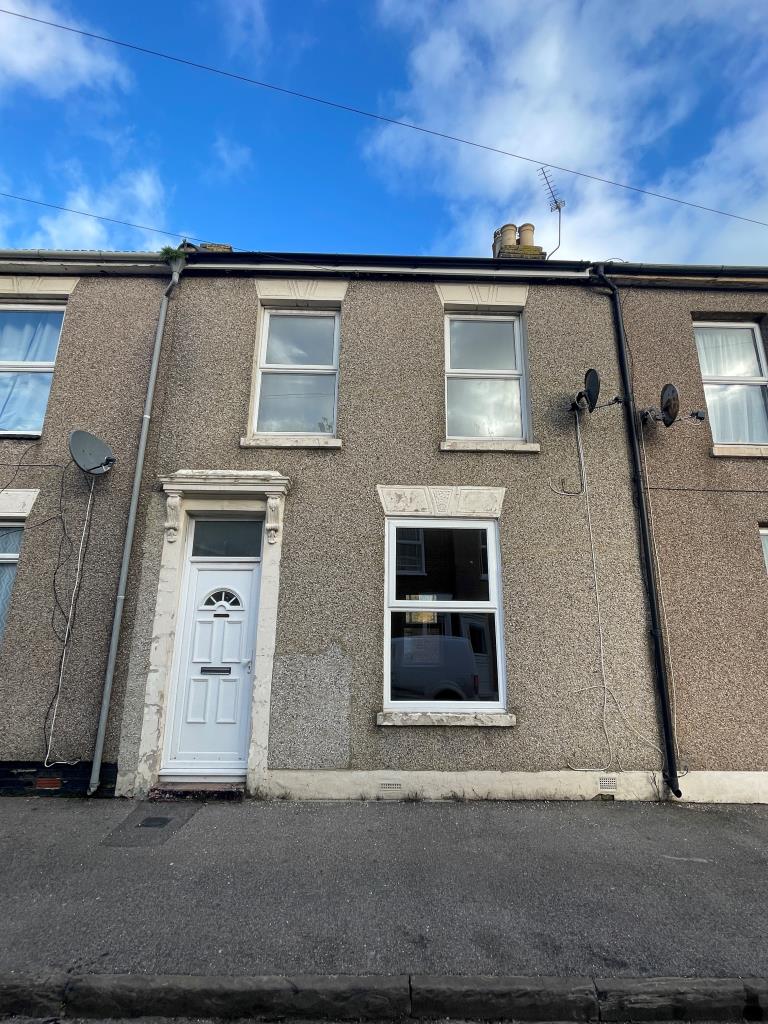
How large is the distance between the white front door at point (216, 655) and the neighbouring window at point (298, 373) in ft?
4.06

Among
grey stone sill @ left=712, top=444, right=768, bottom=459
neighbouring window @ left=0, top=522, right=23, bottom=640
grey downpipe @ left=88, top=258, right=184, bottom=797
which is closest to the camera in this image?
grey downpipe @ left=88, top=258, right=184, bottom=797

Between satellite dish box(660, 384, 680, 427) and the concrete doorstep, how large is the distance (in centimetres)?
443

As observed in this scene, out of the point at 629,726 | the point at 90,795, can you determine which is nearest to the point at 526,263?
the point at 629,726

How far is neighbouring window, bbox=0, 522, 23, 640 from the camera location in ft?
16.3

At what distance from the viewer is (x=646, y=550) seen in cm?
498

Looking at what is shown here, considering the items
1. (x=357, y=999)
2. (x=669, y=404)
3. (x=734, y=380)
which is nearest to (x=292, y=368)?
(x=669, y=404)

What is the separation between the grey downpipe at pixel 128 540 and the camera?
4453mm

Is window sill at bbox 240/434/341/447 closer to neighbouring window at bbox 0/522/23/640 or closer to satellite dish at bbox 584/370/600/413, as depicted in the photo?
neighbouring window at bbox 0/522/23/640

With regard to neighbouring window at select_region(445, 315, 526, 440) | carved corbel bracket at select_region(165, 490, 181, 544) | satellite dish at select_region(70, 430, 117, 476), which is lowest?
carved corbel bracket at select_region(165, 490, 181, 544)

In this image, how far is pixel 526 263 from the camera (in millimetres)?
5773

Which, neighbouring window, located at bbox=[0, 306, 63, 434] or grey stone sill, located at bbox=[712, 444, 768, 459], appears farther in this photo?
neighbouring window, located at bbox=[0, 306, 63, 434]

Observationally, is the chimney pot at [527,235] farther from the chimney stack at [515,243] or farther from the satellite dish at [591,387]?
the satellite dish at [591,387]

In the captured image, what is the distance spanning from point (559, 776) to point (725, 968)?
214cm

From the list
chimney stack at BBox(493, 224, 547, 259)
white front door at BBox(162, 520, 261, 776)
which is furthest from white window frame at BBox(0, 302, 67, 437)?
chimney stack at BBox(493, 224, 547, 259)
